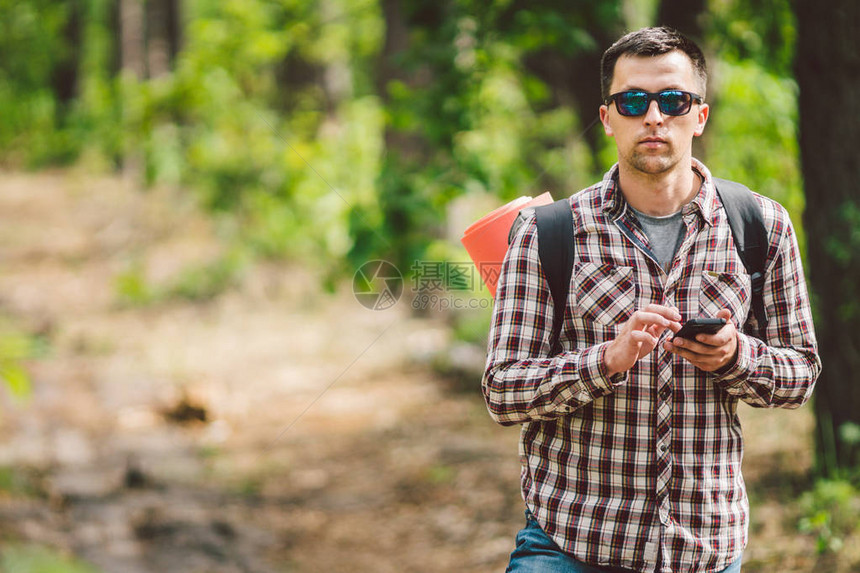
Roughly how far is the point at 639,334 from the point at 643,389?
273mm

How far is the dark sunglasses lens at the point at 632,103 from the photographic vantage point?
6.68 ft

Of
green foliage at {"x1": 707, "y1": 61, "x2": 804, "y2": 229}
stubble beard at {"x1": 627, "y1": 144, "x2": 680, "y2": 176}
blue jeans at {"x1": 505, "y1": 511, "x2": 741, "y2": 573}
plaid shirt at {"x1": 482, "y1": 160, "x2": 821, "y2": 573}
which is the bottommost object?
blue jeans at {"x1": 505, "y1": 511, "x2": 741, "y2": 573}

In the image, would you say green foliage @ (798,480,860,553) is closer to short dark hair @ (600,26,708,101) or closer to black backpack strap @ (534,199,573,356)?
black backpack strap @ (534,199,573,356)

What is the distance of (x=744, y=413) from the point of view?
5.86 meters

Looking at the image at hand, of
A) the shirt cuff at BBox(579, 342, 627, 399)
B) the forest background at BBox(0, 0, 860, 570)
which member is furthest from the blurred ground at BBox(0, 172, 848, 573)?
the shirt cuff at BBox(579, 342, 627, 399)

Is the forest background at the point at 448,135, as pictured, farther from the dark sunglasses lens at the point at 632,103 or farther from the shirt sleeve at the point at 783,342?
the shirt sleeve at the point at 783,342

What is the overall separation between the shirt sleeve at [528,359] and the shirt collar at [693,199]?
21 centimetres

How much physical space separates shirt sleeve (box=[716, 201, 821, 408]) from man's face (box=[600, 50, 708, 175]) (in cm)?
30

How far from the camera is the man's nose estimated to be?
2.00m

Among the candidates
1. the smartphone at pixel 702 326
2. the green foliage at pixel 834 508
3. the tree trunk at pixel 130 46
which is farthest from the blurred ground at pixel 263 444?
the tree trunk at pixel 130 46

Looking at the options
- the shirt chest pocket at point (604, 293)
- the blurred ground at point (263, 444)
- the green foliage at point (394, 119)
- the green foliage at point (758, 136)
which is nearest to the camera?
the shirt chest pocket at point (604, 293)

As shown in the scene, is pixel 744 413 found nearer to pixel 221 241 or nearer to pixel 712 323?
pixel 712 323

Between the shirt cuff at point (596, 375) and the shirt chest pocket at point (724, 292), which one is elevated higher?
the shirt chest pocket at point (724, 292)

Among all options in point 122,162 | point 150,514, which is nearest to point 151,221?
point 122,162
